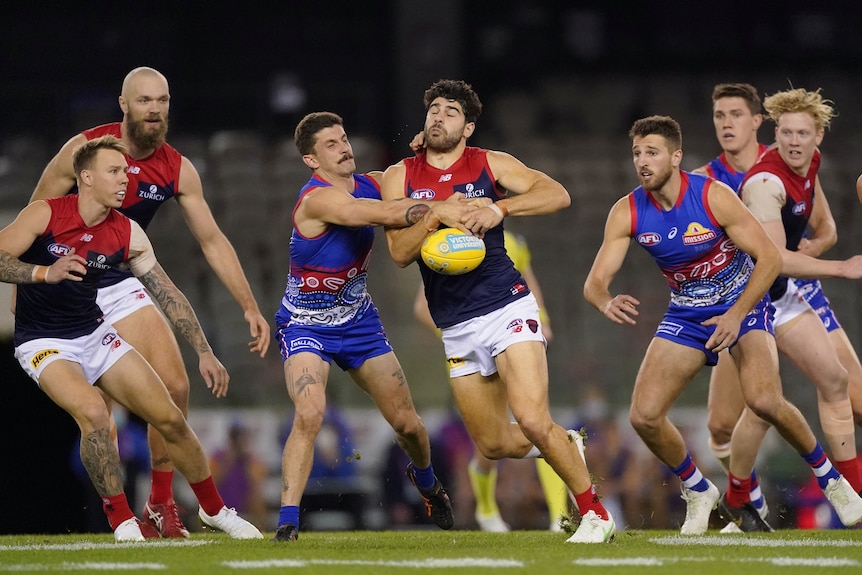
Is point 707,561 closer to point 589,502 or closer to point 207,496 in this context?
point 589,502

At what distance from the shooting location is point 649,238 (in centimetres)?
758

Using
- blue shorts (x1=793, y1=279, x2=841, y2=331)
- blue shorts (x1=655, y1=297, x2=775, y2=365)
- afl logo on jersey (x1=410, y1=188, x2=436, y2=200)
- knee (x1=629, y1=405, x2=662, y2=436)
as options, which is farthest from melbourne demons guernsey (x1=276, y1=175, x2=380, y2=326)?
blue shorts (x1=793, y1=279, x2=841, y2=331)

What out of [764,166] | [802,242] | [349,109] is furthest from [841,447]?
[349,109]

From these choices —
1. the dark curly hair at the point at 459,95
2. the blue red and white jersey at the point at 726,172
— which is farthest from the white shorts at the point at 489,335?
the blue red and white jersey at the point at 726,172

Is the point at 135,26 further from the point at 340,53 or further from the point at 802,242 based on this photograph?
the point at 802,242

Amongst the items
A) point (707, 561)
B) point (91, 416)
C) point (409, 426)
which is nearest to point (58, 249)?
point (91, 416)

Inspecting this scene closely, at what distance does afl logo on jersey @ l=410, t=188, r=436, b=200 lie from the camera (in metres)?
7.25

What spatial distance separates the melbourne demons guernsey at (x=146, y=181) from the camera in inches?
320

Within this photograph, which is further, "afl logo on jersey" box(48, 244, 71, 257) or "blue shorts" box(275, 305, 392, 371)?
"blue shorts" box(275, 305, 392, 371)

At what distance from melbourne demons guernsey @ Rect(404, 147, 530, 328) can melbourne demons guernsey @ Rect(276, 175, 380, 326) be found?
0.49 metres

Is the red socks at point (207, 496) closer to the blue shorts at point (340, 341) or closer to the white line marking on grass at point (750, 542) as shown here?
the blue shorts at point (340, 341)

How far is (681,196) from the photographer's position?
7547mm

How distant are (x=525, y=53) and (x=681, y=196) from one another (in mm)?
14017

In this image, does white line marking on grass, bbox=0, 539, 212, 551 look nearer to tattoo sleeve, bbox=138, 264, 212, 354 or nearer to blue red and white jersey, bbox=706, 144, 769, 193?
tattoo sleeve, bbox=138, 264, 212, 354
